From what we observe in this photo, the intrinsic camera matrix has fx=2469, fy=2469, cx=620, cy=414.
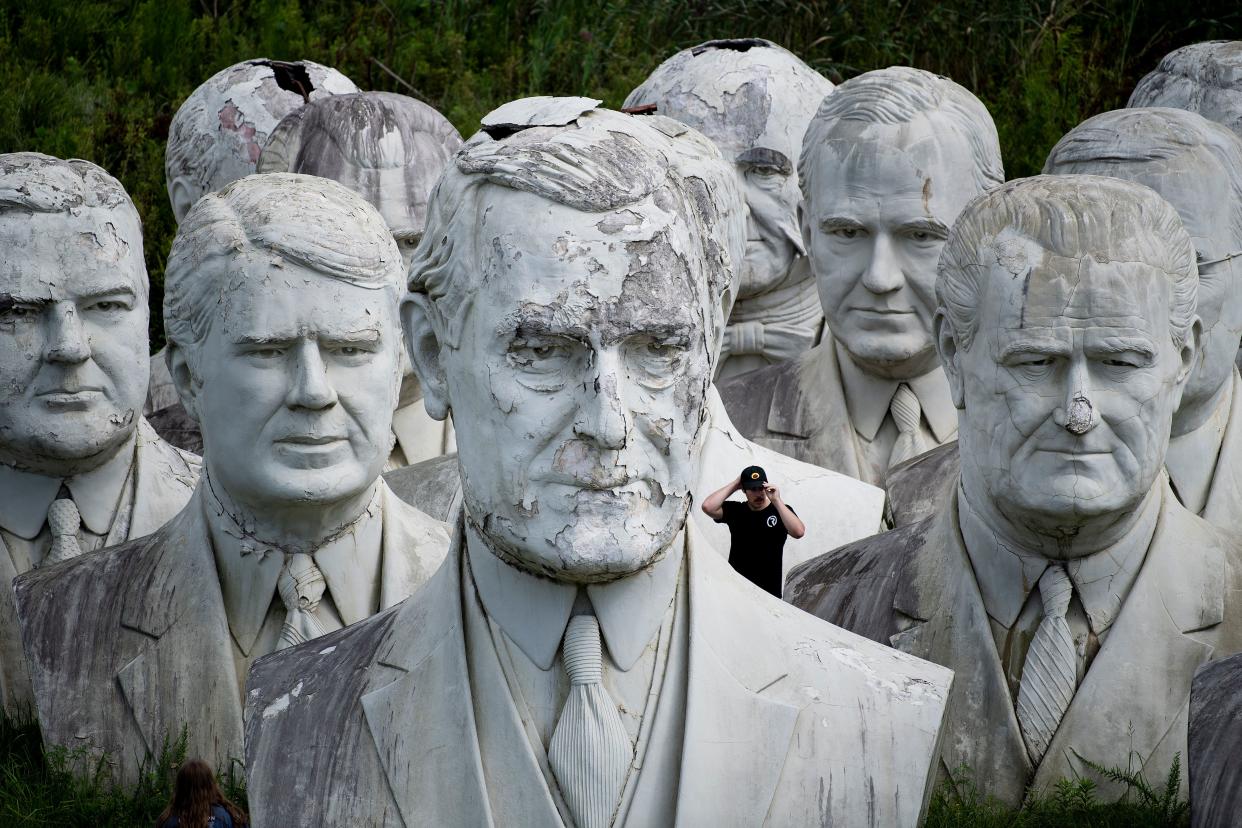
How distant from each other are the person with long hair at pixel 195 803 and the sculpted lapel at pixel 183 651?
32.7 inches

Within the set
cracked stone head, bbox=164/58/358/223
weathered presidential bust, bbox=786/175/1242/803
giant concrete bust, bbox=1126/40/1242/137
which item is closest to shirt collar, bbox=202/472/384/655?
weathered presidential bust, bbox=786/175/1242/803

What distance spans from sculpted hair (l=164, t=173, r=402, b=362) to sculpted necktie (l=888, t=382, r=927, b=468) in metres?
2.18

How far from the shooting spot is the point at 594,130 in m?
5.02

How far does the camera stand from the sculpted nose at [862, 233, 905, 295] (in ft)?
26.0

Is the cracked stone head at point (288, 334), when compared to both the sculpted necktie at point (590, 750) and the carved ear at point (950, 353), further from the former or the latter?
the sculpted necktie at point (590, 750)

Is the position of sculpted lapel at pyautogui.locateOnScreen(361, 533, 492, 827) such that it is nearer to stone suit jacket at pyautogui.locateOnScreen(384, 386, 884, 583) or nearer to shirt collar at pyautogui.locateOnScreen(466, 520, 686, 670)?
shirt collar at pyautogui.locateOnScreen(466, 520, 686, 670)

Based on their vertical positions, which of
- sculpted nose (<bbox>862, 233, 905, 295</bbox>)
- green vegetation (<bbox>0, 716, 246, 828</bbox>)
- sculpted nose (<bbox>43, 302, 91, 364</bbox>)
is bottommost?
green vegetation (<bbox>0, 716, 246, 828</bbox>)

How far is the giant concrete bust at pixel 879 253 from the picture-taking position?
7914mm

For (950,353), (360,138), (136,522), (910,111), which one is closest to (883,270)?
(910,111)

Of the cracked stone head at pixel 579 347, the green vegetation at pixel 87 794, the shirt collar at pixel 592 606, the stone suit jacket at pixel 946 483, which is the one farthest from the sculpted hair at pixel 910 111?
the shirt collar at pixel 592 606

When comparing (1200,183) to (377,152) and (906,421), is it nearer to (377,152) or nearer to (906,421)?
(906,421)

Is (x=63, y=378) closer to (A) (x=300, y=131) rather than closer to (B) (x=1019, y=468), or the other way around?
(A) (x=300, y=131)

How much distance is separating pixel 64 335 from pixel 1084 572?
3.06 m

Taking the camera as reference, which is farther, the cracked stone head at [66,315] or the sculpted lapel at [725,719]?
the cracked stone head at [66,315]
